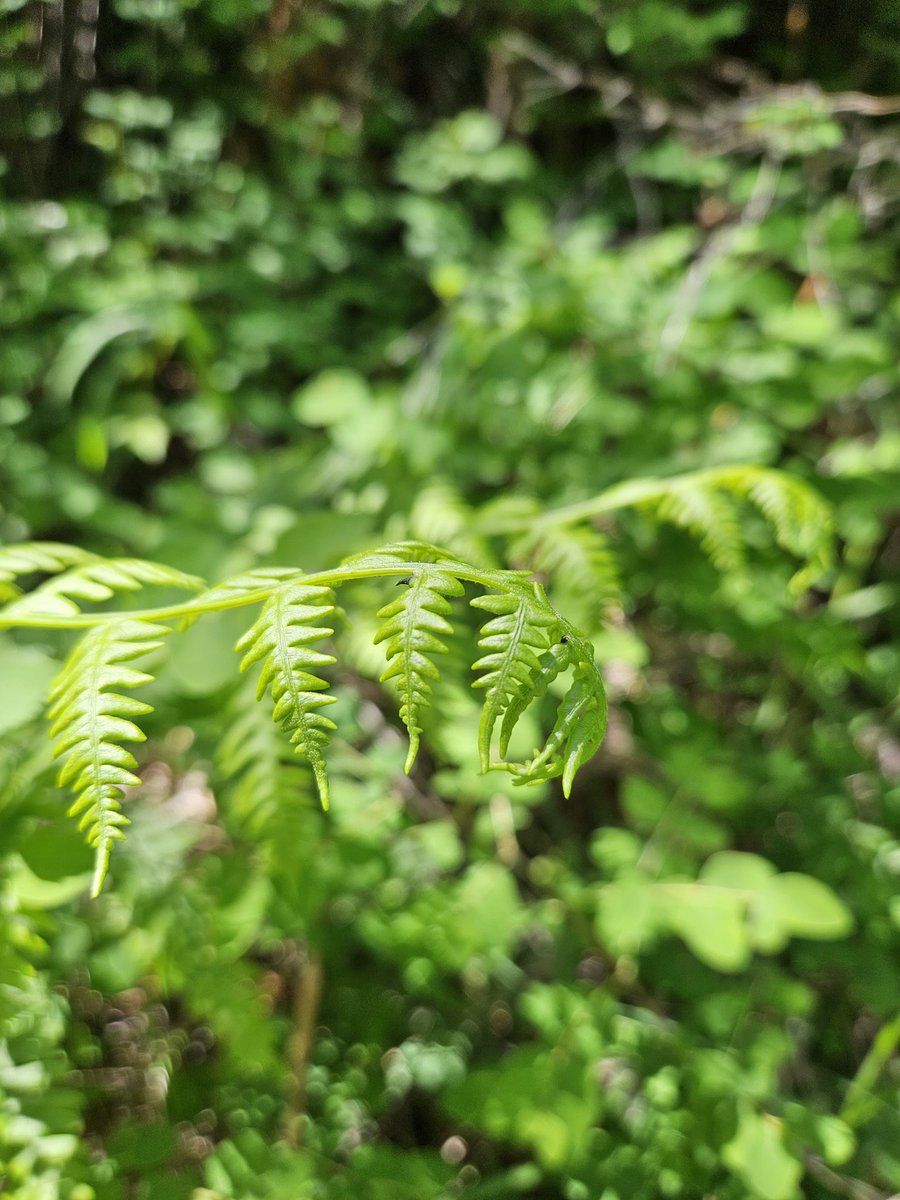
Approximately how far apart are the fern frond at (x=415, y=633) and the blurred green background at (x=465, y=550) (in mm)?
464

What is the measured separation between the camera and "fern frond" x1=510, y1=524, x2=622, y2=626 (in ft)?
3.77

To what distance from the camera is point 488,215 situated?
227 cm

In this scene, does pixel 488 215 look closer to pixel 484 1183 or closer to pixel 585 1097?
pixel 585 1097

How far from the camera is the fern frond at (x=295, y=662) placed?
0.69 meters

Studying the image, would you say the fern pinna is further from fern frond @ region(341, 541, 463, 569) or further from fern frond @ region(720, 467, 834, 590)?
fern frond @ region(720, 467, 834, 590)

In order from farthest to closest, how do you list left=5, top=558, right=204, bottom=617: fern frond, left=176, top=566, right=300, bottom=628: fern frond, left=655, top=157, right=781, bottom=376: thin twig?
left=655, top=157, right=781, bottom=376: thin twig → left=5, top=558, right=204, bottom=617: fern frond → left=176, top=566, right=300, bottom=628: fern frond

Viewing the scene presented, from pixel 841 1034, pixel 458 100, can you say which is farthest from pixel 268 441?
pixel 841 1034

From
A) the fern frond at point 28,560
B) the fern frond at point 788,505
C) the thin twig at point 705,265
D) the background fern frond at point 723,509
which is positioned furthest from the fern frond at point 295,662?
the thin twig at point 705,265

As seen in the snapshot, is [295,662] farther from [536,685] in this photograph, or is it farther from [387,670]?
[536,685]

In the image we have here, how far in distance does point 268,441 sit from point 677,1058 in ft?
5.62

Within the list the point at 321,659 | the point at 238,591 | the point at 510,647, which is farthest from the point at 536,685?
the point at 238,591

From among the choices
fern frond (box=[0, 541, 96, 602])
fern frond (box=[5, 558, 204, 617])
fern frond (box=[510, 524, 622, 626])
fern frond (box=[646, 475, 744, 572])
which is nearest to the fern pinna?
fern frond (box=[5, 558, 204, 617])

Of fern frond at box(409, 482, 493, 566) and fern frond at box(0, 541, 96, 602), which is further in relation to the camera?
fern frond at box(409, 482, 493, 566)

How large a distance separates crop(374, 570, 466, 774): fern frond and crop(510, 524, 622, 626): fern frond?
429 millimetres
